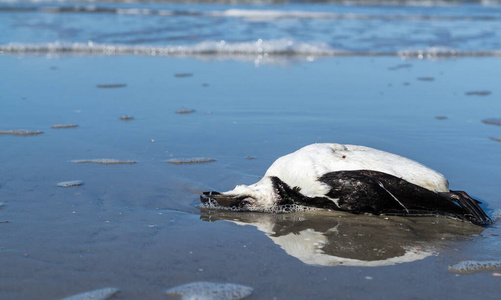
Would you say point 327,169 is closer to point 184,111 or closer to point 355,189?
point 355,189

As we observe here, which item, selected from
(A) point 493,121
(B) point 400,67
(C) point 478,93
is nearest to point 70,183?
(A) point 493,121

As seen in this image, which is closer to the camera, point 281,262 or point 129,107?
point 281,262

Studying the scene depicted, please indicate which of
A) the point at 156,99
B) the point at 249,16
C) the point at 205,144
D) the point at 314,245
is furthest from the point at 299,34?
the point at 314,245

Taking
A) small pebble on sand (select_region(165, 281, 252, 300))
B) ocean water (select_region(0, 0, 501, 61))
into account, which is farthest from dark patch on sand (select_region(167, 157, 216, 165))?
ocean water (select_region(0, 0, 501, 61))

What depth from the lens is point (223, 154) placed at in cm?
525

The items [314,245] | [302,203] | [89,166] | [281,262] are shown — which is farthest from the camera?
[89,166]

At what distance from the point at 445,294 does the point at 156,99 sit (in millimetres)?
4904

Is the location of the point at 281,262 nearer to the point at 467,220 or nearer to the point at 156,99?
the point at 467,220

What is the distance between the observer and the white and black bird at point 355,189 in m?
3.95

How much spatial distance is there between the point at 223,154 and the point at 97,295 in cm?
260

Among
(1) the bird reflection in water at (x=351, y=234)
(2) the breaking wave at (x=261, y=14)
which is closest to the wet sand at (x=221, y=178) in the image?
(1) the bird reflection in water at (x=351, y=234)

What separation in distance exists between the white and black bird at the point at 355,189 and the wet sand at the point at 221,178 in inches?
3.8

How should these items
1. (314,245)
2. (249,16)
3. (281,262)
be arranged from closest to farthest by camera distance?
(281,262)
(314,245)
(249,16)

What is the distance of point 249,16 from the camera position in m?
18.2
